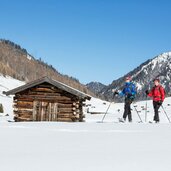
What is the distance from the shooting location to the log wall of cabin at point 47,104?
25.4 meters

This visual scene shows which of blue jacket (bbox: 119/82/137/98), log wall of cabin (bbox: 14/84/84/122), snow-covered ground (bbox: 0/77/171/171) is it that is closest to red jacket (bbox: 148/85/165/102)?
blue jacket (bbox: 119/82/137/98)

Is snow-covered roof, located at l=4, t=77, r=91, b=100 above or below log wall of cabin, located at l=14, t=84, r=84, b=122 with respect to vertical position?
above

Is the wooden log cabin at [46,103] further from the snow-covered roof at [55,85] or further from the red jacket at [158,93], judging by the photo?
the red jacket at [158,93]

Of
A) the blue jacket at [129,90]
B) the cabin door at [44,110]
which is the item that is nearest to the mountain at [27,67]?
the cabin door at [44,110]

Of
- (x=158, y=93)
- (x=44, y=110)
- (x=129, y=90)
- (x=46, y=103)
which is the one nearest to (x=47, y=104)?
(x=46, y=103)

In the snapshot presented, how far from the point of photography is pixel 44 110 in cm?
2530

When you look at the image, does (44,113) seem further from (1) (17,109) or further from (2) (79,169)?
(2) (79,169)

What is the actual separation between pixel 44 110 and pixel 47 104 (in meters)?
0.41

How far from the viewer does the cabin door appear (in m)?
25.3

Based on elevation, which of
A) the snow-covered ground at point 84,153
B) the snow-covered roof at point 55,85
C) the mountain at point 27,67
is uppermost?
the mountain at point 27,67

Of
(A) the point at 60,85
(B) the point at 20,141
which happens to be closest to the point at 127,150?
(B) the point at 20,141

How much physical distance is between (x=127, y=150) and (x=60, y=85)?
716 inches

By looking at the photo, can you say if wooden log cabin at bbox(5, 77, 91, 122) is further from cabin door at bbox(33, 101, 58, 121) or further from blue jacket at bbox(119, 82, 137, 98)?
blue jacket at bbox(119, 82, 137, 98)

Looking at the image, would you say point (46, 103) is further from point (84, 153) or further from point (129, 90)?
point (84, 153)
